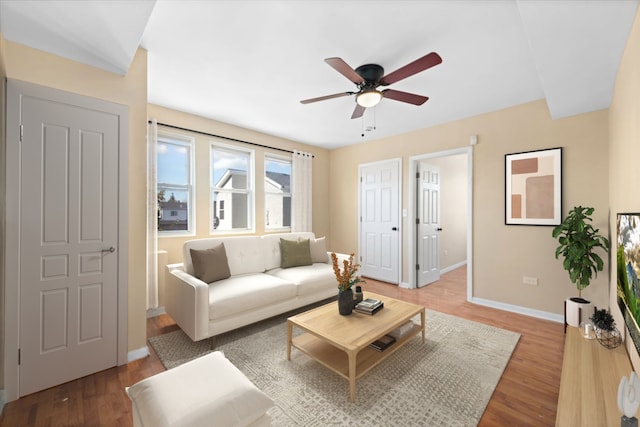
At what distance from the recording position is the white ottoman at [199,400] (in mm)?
1076

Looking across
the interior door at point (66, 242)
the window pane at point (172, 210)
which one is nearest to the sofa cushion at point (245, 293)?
the interior door at point (66, 242)

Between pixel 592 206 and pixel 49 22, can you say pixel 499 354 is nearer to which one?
pixel 592 206

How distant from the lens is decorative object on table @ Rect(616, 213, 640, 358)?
4.22 feet

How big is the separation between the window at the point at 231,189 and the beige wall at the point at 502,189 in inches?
114

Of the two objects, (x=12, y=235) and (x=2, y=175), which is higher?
(x=2, y=175)

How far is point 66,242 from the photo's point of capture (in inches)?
77.7

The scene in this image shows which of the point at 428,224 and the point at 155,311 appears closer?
the point at 155,311

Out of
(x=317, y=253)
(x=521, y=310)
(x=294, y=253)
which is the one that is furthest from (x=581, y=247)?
(x=294, y=253)

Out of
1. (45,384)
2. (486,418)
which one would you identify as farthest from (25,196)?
(486,418)

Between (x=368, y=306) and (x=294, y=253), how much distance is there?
1631mm

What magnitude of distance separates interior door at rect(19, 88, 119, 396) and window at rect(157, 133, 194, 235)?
137cm

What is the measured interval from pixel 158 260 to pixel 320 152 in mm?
3561

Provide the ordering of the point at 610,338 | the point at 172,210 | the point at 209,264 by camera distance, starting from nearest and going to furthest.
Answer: the point at 610,338 < the point at 209,264 < the point at 172,210

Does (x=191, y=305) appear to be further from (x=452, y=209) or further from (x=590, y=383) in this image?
(x=452, y=209)
